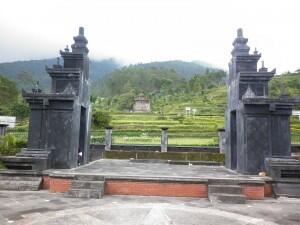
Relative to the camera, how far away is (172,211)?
7125mm

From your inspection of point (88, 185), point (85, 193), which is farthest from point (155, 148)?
point (85, 193)

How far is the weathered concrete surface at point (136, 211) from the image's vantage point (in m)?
6.33

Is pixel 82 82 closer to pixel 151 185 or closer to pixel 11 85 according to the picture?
pixel 151 185

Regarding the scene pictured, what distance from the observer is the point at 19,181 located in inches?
392

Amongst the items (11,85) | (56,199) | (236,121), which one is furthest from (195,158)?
(11,85)

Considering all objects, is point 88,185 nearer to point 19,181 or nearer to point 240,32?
point 19,181

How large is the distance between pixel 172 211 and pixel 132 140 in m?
16.1

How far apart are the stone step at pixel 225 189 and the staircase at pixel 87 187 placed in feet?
9.49

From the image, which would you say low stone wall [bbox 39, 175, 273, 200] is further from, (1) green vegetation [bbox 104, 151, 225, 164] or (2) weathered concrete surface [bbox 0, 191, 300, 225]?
(1) green vegetation [bbox 104, 151, 225, 164]

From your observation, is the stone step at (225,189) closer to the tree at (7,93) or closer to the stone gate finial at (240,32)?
the stone gate finial at (240,32)

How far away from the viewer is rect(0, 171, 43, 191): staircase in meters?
9.64

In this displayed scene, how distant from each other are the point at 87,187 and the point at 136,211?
224 centimetres

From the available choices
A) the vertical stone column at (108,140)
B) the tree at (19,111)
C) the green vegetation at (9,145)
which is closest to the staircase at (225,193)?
the green vegetation at (9,145)

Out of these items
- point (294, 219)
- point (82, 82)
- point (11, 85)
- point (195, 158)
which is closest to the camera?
point (294, 219)
